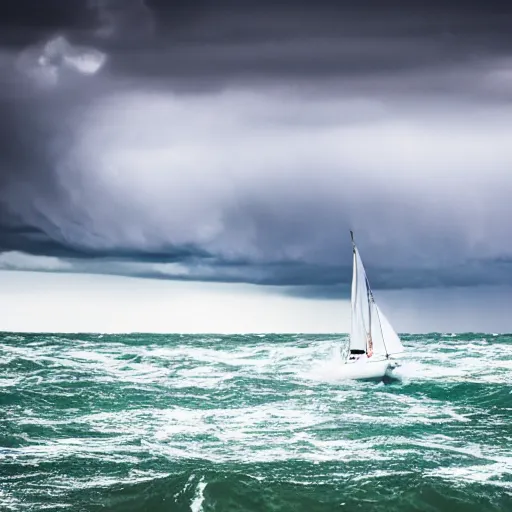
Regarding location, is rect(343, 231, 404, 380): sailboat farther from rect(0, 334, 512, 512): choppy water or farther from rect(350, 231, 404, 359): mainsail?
rect(0, 334, 512, 512): choppy water

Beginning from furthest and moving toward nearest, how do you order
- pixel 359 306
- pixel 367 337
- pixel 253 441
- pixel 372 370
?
pixel 359 306, pixel 367 337, pixel 372 370, pixel 253 441

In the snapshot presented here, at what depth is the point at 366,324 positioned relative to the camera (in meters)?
54.6

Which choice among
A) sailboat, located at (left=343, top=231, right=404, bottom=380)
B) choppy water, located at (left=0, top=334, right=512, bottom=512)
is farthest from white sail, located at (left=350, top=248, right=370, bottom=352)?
choppy water, located at (left=0, top=334, right=512, bottom=512)

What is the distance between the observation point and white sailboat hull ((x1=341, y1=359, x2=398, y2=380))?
50500 millimetres

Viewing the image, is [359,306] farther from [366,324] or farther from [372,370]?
[372,370]

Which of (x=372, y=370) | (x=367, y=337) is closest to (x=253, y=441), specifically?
(x=372, y=370)

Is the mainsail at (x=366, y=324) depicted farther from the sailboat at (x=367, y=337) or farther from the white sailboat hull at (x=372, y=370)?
the white sailboat hull at (x=372, y=370)

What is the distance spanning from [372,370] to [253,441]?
23.5 m

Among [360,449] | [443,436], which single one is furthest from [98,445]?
[443,436]

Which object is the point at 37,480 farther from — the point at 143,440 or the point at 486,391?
the point at 486,391

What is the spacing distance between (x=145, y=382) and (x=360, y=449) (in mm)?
29121

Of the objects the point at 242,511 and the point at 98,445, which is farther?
the point at 98,445

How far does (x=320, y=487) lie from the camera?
20.8m

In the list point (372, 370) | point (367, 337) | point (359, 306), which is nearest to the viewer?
point (372, 370)
